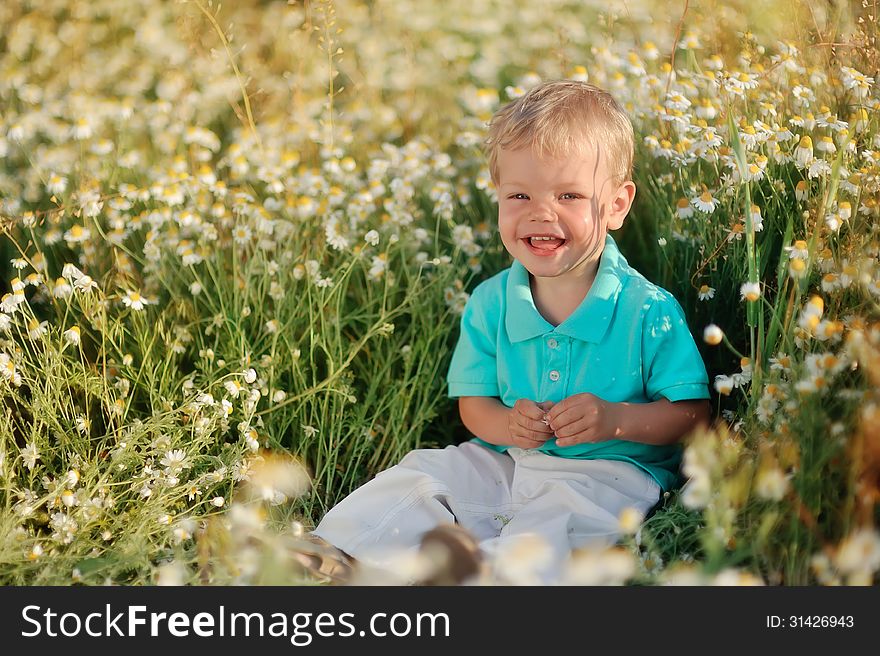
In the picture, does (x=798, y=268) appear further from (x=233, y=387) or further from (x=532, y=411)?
(x=233, y=387)

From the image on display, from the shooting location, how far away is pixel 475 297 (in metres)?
2.54

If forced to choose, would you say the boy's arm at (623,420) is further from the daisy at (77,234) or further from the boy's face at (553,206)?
the daisy at (77,234)

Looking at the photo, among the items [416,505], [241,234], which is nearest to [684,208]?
[416,505]

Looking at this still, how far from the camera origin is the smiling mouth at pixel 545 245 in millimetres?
2258

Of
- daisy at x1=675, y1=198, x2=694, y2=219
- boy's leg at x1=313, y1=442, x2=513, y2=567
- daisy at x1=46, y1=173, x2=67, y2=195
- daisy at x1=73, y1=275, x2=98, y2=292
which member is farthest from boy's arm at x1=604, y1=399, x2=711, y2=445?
daisy at x1=46, y1=173, x2=67, y2=195

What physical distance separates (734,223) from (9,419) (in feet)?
6.52

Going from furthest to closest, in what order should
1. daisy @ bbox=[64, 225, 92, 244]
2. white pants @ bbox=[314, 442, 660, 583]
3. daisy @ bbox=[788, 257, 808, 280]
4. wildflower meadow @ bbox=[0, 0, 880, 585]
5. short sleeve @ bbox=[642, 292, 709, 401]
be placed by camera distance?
daisy @ bbox=[64, 225, 92, 244] → short sleeve @ bbox=[642, 292, 709, 401] → white pants @ bbox=[314, 442, 660, 583] → daisy @ bbox=[788, 257, 808, 280] → wildflower meadow @ bbox=[0, 0, 880, 585]

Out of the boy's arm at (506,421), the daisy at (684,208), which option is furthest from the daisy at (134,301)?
the daisy at (684,208)

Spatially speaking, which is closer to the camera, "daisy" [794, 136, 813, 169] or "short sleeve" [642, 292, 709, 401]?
"short sleeve" [642, 292, 709, 401]

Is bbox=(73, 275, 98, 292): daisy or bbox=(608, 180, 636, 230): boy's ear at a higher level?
bbox=(608, 180, 636, 230): boy's ear

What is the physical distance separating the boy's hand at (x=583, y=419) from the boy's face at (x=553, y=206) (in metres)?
0.33

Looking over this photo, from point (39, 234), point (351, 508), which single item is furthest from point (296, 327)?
point (39, 234)

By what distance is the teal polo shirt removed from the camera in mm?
2289

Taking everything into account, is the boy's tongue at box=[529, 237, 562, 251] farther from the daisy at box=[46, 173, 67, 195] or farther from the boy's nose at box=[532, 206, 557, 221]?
the daisy at box=[46, 173, 67, 195]
